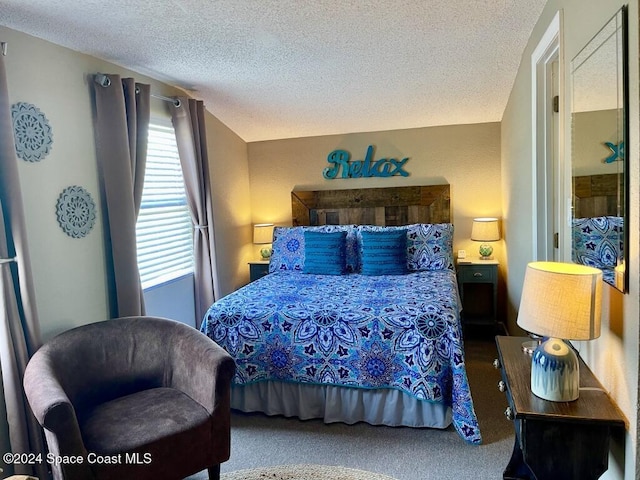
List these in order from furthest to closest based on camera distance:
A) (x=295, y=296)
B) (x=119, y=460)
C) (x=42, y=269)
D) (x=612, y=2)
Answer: (x=295, y=296)
(x=42, y=269)
(x=119, y=460)
(x=612, y=2)

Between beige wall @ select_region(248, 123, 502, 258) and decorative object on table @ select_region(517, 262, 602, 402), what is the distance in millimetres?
2698

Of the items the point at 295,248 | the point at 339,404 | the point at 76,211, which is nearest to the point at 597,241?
the point at 339,404

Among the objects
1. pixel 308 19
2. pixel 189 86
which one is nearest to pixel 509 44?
pixel 308 19

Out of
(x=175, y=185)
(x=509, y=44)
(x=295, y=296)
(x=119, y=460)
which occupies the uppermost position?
(x=509, y=44)

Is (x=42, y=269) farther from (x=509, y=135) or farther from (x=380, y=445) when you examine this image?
(x=509, y=135)

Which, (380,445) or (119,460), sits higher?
(119,460)

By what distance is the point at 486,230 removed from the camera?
158 inches

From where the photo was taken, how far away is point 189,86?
3400 millimetres

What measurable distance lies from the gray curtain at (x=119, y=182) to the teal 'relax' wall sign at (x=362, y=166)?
214 cm

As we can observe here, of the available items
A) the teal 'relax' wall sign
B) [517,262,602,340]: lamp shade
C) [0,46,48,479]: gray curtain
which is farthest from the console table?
the teal 'relax' wall sign

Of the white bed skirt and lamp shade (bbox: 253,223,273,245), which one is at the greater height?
lamp shade (bbox: 253,223,273,245)

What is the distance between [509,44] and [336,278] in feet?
6.71

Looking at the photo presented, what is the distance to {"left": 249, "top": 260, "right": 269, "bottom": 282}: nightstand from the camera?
14.4 ft

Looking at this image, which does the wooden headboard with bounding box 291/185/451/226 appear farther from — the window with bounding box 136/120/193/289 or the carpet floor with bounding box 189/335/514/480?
the carpet floor with bounding box 189/335/514/480
